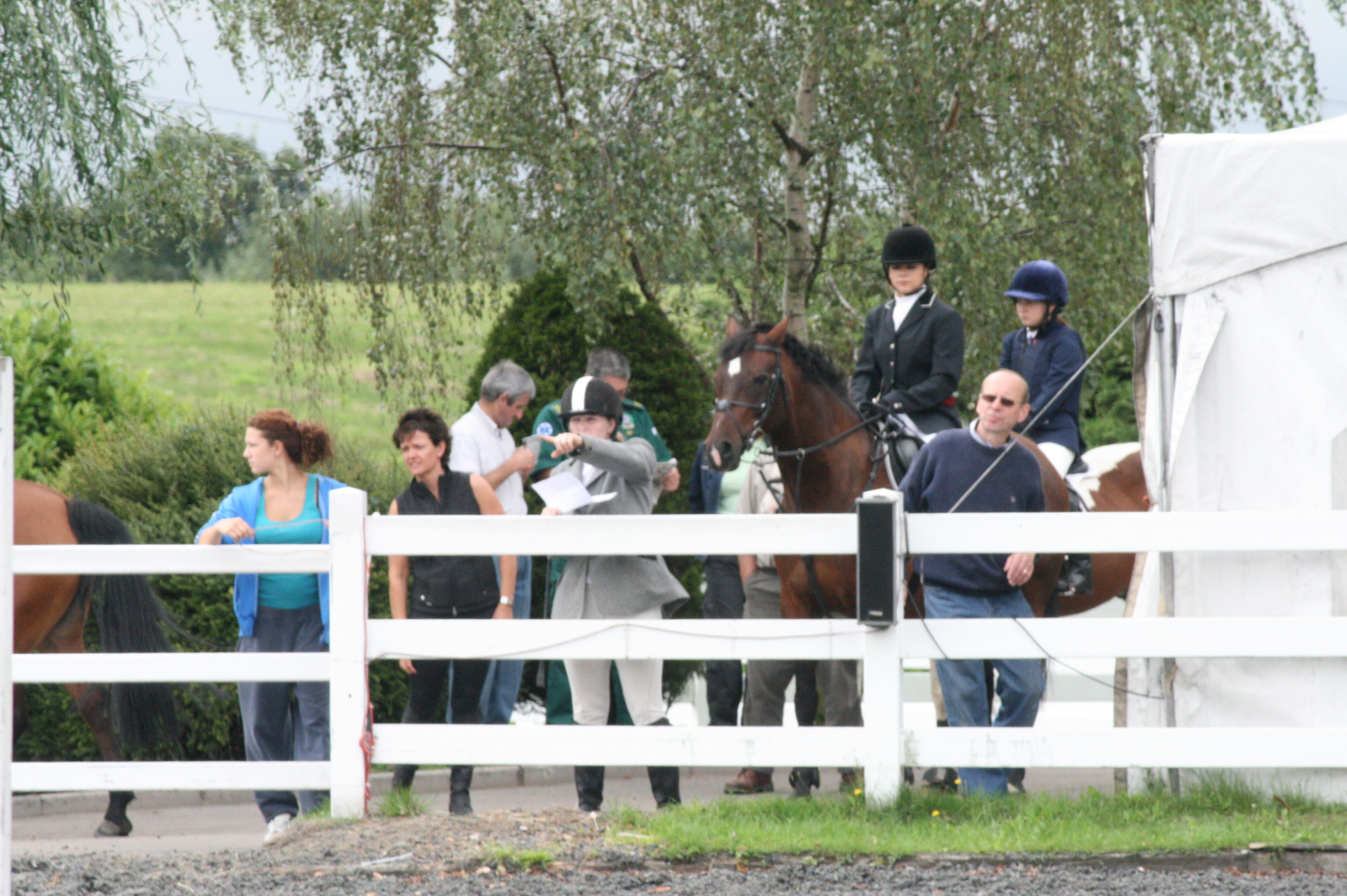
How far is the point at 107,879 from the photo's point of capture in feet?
17.4

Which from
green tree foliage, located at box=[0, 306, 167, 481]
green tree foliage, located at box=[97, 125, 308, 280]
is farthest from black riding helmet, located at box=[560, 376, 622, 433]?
green tree foliage, located at box=[0, 306, 167, 481]

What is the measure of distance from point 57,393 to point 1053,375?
23.8 ft

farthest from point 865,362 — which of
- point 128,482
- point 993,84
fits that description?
point 128,482

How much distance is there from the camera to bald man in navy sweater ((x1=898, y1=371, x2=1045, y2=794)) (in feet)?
21.1

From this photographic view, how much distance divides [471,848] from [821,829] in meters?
1.32

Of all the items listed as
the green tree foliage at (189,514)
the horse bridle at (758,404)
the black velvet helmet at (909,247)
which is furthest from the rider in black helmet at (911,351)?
the green tree foliage at (189,514)

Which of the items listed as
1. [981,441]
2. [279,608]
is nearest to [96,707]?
[279,608]

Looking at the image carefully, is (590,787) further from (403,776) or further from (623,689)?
(403,776)

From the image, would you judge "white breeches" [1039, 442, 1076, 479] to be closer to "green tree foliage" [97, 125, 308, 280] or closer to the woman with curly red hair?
the woman with curly red hair

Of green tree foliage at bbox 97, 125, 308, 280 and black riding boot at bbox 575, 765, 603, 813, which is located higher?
green tree foliage at bbox 97, 125, 308, 280

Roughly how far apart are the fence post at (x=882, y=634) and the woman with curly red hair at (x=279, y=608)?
2389 millimetres

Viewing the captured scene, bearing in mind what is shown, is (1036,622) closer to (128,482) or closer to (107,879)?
(107,879)

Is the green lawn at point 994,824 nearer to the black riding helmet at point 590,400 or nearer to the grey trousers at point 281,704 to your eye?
the grey trousers at point 281,704

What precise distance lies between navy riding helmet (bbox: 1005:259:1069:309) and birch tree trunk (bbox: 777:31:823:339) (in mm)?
2474
